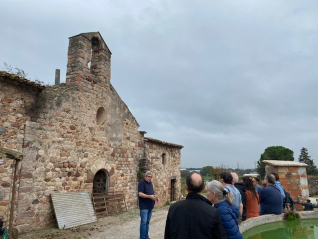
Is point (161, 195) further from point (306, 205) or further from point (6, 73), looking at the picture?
point (6, 73)

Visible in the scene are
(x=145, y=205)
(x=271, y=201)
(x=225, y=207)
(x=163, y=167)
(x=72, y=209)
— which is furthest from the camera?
(x=163, y=167)

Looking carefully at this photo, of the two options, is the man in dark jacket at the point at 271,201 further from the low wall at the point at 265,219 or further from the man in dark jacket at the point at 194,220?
the man in dark jacket at the point at 194,220

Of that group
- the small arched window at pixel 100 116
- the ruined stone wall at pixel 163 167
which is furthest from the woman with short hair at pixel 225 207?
the ruined stone wall at pixel 163 167

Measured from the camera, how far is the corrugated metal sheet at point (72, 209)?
6.23m

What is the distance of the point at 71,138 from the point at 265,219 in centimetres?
559

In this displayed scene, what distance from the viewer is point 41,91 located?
6430mm

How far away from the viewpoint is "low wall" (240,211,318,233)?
12.6ft

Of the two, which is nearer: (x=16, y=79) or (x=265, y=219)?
(x=265, y=219)

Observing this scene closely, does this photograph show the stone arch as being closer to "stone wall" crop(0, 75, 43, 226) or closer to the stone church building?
the stone church building

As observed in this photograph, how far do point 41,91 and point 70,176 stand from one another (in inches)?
103

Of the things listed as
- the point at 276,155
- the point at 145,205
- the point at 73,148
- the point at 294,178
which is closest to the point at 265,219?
the point at 145,205

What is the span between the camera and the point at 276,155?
28.8 m

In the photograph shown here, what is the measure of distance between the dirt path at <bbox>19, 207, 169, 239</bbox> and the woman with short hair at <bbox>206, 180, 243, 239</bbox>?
3.68 metres

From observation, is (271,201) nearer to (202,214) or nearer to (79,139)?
(202,214)
